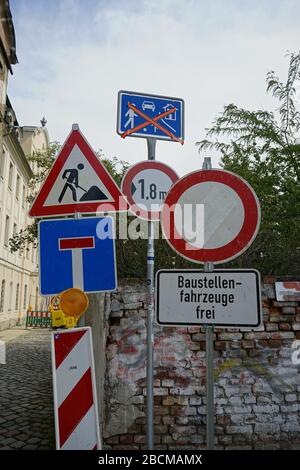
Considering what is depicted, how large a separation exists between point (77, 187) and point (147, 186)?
753mm

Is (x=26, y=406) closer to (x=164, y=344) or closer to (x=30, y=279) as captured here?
(x=164, y=344)

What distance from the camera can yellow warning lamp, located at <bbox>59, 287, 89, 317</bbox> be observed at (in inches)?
99.0

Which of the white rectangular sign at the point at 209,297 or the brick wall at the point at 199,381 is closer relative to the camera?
the white rectangular sign at the point at 209,297

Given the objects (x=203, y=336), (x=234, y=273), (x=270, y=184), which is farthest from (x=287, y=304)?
(x=270, y=184)

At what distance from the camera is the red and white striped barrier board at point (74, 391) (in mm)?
2537

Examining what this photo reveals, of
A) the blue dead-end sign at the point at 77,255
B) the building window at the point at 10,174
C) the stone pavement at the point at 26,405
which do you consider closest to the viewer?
the blue dead-end sign at the point at 77,255

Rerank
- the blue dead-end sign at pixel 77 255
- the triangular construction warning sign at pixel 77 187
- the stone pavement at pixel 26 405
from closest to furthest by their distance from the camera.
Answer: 1. the blue dead-end sign at pixel 77 255
2. the triangular construction warning sign at pixel 77 187
3. the stone pavement at pixel 26 405

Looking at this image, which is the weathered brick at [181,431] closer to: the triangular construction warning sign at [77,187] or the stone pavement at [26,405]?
the stone pavement at [26,405]

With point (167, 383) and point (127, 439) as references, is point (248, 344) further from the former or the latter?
point (127, 439)

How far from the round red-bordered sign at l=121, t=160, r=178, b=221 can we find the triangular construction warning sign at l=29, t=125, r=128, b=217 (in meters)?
0.41

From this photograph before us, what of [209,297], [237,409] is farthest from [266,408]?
[209,297]

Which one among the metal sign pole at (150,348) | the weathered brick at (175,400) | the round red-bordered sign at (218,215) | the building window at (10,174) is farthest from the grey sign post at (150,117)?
the building window at (10,174)

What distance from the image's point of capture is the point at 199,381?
13.1 ft

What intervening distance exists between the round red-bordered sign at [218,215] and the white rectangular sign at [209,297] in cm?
15
